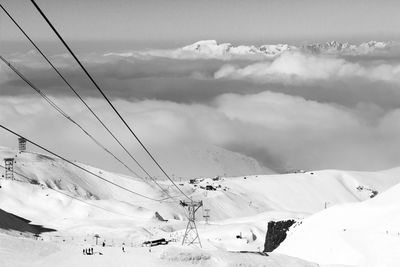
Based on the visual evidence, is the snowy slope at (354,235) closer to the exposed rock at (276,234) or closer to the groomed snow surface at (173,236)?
the groomed snow surface at (173,236)

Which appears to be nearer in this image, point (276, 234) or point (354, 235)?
point (354, 235)

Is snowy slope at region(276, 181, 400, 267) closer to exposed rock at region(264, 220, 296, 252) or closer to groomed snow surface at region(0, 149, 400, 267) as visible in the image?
groomed snow surface at region(0, 149, 400, 267)

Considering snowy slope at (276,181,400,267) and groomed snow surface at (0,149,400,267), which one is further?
snowy slope at (276,181,400,267)

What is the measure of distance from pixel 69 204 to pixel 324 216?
3010 inches

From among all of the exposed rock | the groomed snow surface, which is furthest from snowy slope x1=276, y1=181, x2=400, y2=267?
the exposed rock

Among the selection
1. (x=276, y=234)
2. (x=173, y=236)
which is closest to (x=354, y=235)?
(x=276, y=234)

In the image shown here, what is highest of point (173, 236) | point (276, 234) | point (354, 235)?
point (173, 236)

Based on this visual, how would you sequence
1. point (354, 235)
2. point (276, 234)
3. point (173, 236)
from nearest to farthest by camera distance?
point (354, 235)
point (276, 234)
point (173, 236)

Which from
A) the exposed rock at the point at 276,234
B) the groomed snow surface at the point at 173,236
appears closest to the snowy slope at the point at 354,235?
the groomed snow surface at the point at 173,236

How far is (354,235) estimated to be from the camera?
7019 cm

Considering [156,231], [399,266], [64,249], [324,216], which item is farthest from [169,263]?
[156,231]

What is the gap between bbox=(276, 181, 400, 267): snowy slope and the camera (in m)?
63.2

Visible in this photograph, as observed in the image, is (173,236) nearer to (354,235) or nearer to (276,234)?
(276,234)

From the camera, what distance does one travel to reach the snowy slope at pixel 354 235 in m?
63.2
